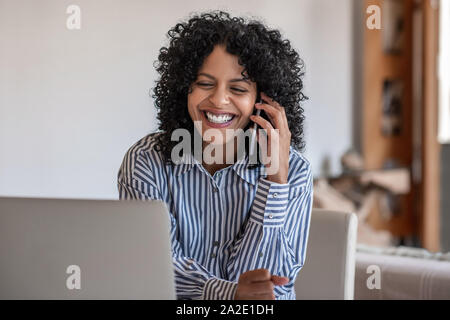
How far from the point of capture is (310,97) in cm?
373

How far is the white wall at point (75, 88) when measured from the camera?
237 centimetres

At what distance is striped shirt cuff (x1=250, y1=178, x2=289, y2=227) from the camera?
118 centimetres

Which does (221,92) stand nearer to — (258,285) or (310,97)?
(258,285)

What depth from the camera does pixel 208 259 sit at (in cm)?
125

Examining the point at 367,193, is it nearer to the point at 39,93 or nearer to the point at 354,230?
the point at 39,93

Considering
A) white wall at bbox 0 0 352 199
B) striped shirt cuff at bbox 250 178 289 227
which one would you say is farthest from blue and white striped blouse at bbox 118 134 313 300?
white wall at bbox 0 0 352 199

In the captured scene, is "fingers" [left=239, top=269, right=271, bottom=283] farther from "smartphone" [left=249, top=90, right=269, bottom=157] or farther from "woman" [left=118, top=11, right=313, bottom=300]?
"smartphone" [left=249, top=90, right=269, bottom=157]

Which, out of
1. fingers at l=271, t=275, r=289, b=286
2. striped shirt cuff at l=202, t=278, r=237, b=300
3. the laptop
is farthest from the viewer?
striped shirt cuff at l=202, t=278, r=237, b=300

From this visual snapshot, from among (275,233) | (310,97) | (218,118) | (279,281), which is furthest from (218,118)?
(310,97)

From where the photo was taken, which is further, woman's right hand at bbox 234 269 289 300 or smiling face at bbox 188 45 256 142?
smiling face at bbox 188 45 256 142

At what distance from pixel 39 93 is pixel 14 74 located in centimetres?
13

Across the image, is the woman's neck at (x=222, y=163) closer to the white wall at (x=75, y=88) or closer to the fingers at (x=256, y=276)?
the fingers at (x=256, y=276)

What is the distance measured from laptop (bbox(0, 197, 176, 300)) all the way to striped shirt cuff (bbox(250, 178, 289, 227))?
369mm

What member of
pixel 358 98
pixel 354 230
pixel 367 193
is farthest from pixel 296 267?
pixel 358 98
